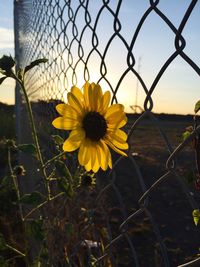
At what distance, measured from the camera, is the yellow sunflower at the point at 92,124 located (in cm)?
100

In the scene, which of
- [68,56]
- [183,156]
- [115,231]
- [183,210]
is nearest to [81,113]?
[68,56]

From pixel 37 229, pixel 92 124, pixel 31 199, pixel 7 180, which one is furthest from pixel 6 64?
pixel 7 180

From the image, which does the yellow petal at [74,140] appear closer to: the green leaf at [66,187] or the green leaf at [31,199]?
the green leaf at [66,187]

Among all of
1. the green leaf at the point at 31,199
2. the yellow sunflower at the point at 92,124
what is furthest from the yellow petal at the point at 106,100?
the green leaf at the point at 31,199

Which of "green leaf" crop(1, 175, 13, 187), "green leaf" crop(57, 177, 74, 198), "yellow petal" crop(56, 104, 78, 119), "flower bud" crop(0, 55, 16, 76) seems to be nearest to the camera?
"yellow petal" crop(56, 104, 78, 119)

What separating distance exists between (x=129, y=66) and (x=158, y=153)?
8648 mm

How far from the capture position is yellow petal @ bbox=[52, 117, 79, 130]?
983 millimetres

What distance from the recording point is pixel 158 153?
9.65 m

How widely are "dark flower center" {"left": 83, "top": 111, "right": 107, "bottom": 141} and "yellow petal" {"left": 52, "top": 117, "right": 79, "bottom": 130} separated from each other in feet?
0.11

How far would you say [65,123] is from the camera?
101cm

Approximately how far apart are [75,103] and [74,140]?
8 cm

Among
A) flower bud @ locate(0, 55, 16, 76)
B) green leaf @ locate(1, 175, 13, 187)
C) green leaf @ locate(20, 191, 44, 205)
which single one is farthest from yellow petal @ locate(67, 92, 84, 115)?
green leaf @ locate(1, 175, 13, 187)

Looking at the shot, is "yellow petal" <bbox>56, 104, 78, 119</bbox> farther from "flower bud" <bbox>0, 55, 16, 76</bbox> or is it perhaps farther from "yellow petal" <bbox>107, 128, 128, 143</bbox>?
"flower bud" <bbox>0, 55, 16, 76</bbox>

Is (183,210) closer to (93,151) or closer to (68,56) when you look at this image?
(68,56)
